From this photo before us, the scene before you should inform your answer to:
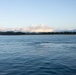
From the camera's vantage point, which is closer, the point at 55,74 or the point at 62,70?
the point at 55,74

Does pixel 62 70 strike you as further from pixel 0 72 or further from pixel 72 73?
pixel 0 72

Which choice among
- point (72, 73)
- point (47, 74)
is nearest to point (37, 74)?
point (47, 74)

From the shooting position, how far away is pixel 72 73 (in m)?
17.6

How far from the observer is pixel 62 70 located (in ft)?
62.2

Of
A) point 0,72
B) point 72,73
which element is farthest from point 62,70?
point 0,72

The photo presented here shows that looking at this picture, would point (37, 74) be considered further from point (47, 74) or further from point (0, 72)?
point (0, 72)

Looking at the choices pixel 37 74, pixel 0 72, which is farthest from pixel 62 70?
pixel 0 72

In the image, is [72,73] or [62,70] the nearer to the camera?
[72,73]

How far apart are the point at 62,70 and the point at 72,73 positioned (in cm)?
160

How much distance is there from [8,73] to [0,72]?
43.1 inches

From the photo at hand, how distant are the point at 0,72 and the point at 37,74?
13.1ft

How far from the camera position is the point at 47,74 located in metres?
17.5

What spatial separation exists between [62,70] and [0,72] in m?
6.67

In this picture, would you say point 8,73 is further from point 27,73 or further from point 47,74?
point 47,74
